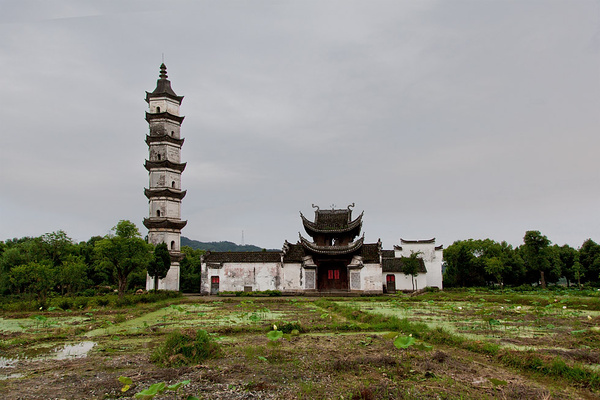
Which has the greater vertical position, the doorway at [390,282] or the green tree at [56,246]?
the green tree at [56,246]

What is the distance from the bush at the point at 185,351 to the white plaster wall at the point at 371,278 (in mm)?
26281

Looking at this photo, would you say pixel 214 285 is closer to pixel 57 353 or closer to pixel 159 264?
pixel 159 264

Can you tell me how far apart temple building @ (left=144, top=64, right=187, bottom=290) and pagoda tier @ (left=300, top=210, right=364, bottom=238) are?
12.2 m

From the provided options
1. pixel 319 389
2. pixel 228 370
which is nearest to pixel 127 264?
pixel 228 370

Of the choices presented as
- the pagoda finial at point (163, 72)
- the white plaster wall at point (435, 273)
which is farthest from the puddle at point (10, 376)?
the pagoda finial at point (163, 72)

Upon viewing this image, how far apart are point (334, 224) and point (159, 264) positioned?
16186 mm

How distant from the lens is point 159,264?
3206cm

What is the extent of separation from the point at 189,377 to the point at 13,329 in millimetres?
10568

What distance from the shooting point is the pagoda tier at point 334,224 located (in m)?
36.2

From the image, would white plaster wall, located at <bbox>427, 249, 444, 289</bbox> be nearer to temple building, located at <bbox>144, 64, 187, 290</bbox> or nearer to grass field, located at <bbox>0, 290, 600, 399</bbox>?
temple building, located at <bbox>144, 64, 187, 290</bbox>

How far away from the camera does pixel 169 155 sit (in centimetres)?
3862

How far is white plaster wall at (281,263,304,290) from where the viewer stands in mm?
34531

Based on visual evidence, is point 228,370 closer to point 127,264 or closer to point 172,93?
point 127,264

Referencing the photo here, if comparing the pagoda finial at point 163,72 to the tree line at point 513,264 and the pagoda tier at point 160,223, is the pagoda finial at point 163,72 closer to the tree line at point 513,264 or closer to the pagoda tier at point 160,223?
the pagoda tier at point 160,223
